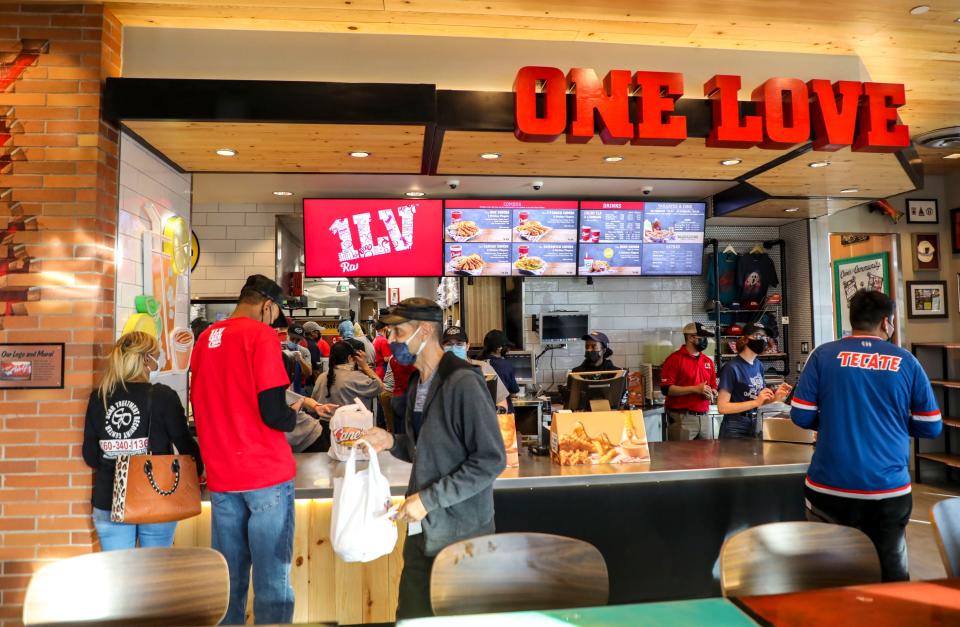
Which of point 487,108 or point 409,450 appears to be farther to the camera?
point 487,108

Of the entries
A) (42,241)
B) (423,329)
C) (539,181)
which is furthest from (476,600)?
(539,181)

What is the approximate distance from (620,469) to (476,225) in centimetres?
332

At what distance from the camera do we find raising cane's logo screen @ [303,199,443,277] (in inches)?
234

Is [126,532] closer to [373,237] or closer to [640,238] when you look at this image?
[373,237]

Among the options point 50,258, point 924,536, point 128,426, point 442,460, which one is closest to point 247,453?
point 128,426

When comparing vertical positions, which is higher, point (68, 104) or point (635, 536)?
point (68, 104)

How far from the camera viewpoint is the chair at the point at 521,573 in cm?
187

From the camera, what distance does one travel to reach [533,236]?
247 inches

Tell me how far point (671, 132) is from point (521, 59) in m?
1.24

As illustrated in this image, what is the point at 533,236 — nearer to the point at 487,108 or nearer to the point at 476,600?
the point at 487,108

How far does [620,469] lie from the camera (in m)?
3.54

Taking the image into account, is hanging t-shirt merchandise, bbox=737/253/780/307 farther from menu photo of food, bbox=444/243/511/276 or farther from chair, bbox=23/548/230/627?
chair, bbox=23/548/230/627

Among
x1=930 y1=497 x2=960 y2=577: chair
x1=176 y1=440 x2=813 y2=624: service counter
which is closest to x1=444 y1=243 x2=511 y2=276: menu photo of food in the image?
x1=176 y1=440 x2=813 y2=624: service counter

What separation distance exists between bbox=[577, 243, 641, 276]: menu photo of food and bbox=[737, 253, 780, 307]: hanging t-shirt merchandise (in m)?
2.15
